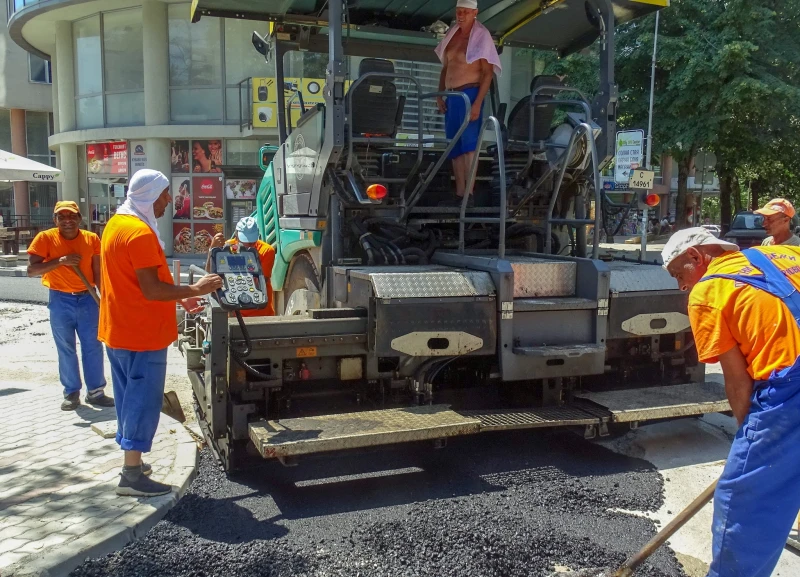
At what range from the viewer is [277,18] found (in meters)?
6.16

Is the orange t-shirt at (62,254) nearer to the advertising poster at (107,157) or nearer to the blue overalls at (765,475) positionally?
the blue overalls at (765,475)

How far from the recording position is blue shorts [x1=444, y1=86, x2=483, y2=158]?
5488 millimetres

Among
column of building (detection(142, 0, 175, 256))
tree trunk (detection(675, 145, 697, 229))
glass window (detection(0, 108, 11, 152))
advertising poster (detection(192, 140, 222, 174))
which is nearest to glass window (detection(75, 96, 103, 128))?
column of building (detection(142, 0, 175, 256))

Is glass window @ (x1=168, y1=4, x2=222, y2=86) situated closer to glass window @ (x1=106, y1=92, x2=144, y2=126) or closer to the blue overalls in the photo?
glass window @ (x1=106, y1=92, x2=144, y2=126)

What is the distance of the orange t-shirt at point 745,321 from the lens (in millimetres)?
2520

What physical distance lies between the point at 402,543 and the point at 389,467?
116cm

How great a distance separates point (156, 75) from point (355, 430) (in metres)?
18.0

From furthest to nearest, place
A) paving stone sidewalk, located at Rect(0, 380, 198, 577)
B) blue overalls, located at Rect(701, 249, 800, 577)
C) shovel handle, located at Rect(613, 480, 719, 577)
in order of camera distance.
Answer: paving stone sidewalk, located at Rect(0, 380, 198, 577)
shovel handle, located at Rect(613, 480, 719, 577)
blue overalls, located at Rect(701, 249, 800, 577)

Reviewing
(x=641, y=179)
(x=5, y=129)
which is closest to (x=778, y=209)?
(x=641, y=179)

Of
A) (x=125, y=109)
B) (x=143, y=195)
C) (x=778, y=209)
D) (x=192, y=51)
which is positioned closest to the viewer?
(x=143, y=195)

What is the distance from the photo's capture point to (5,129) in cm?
3197

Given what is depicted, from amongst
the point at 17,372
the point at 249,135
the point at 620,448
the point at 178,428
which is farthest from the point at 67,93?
the point at 620,448

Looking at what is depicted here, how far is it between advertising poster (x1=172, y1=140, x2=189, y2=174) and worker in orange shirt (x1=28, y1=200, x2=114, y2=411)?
1513cm

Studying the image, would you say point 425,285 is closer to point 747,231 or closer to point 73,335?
point 73,335
